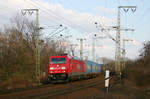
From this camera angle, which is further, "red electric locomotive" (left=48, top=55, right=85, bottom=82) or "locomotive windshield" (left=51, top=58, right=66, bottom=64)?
"locomotive windshield" (left=51, top=58, right=66, bottom=64)

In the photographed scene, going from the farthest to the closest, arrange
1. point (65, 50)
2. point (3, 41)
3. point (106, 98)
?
1. point (65, 50)
2. point (3, 41)
3. point (106, 98)

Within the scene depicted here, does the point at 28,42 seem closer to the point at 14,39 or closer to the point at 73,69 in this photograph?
the point at 14,39

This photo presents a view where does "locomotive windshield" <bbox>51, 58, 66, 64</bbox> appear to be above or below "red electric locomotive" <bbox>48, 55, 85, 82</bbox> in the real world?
above

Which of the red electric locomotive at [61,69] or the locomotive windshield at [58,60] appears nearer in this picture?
the red electric locomotive at [61,69]

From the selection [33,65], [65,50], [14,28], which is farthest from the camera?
[65,50]

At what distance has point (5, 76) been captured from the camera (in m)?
29.0

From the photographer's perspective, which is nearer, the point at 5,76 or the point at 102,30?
the point at 5,76

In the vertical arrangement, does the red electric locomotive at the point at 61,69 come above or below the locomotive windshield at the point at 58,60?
below

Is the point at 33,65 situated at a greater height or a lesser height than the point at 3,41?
lesser

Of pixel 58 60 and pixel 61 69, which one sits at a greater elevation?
pixel 58 60

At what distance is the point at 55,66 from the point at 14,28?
44.1 feet

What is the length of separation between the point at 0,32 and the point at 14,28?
241 inches

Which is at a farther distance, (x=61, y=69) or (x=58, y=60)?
(x=58, y=60)

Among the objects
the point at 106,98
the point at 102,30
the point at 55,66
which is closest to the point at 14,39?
the point at 55,66
